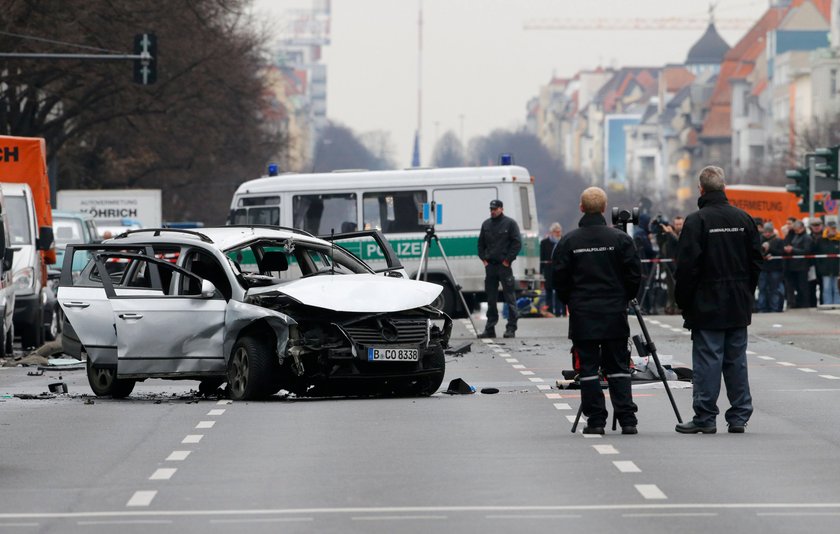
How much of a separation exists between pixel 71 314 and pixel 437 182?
16.7m

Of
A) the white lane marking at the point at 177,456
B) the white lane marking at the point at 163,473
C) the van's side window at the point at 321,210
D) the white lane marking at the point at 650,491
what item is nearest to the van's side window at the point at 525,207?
the van's side window at the point at 321,210

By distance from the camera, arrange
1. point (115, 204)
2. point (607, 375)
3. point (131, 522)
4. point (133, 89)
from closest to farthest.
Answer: point (131, 522), point (607, 375), point (133, 89), point (115, 204)

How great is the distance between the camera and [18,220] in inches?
1134

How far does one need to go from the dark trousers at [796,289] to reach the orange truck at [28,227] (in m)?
14.8

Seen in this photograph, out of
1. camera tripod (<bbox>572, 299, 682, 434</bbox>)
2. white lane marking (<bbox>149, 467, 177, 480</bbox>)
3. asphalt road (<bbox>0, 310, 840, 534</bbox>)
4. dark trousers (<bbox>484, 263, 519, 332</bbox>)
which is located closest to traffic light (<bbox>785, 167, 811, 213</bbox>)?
dark trousers (<bbox>484, 263, 519, 332</bbox>)

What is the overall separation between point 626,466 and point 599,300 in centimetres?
210

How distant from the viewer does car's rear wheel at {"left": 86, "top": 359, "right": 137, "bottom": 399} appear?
59.8ft

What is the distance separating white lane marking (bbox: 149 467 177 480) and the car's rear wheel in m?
6.20

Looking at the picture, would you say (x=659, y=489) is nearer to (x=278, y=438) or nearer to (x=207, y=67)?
(x=278, y=438)

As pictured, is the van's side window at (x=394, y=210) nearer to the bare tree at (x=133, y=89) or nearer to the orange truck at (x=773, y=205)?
the bare tree at (x=133, y=89)

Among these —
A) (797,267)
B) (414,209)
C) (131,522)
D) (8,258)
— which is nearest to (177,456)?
(131,522)

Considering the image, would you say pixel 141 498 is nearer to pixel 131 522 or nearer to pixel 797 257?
pixel 131 522

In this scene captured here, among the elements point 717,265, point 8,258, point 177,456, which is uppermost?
point 717,265

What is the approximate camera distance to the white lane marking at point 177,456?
1260 cm
